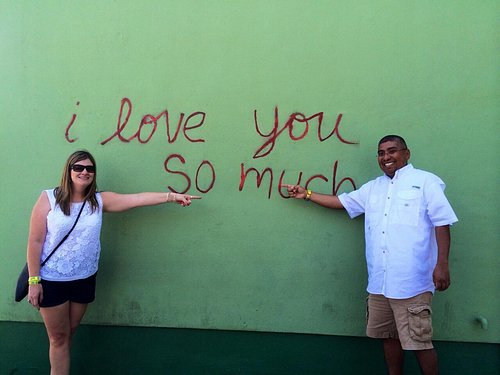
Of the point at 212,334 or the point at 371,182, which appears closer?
the point at 371,182

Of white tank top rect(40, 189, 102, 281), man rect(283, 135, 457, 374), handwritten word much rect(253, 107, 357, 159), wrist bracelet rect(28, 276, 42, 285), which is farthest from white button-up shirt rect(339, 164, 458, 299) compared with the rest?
wrist bracelet rect(28, 276, 42, 285)

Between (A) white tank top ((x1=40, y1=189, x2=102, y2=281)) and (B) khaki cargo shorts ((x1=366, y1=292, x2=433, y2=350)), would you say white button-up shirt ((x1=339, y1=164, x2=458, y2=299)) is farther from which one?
(A) white tank top ((x1=40, y1=189, x2=102, y2=281))

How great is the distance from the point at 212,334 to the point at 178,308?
325 millimetres

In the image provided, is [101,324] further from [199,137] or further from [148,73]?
[148,73]

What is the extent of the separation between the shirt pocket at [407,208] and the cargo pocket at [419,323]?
0.52 metres

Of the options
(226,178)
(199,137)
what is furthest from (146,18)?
(226,178)

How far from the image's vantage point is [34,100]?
10.2ft

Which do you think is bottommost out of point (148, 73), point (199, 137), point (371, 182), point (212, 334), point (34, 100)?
point (212, 334)

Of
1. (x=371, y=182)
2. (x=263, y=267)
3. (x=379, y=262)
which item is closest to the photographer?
(x=379, y=262)

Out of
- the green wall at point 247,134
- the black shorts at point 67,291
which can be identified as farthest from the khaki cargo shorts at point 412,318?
the black shorts at point 67,291

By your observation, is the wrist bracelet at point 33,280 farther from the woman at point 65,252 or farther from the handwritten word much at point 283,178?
the handwritten word much at point 283,178

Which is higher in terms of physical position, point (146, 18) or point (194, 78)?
point (146, 18)

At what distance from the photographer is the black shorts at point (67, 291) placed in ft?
8.41

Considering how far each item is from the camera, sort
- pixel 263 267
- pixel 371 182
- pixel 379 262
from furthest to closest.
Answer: pixel 263 267 < pixel 371 182 < pixel 379 262
